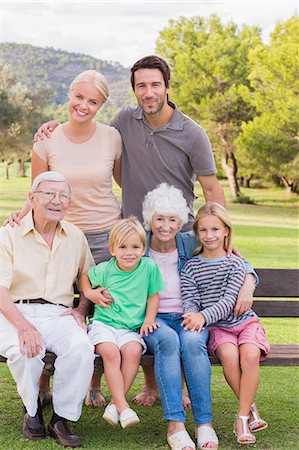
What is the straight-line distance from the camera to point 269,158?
31.1 meters

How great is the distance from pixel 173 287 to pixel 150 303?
0.22m

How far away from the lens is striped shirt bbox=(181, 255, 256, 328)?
13.7 ft

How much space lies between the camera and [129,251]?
13.7 ft

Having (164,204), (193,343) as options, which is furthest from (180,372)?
(164,204)

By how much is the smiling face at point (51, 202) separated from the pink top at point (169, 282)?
1.88 feet

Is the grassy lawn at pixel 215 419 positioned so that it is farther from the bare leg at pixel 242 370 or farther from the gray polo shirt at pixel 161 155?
the gray polo shirt at pixel 161 155

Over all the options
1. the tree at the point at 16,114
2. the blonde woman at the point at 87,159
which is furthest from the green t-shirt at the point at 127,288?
the tree at the point at 16,114

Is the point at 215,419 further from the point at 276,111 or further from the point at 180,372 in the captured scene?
the point at 276,111

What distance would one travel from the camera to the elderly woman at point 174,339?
3873 mm

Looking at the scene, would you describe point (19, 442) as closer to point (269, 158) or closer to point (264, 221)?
point (264, 221)

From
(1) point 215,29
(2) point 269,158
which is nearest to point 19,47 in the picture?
(1) point 215,29

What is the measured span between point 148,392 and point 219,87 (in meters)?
35.2

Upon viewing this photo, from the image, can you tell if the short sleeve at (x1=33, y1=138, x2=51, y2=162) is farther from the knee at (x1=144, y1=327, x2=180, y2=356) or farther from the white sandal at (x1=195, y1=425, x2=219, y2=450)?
the white sandal at (x1=195, y1=425, x2=219, y2=450)

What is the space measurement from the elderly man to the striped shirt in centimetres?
54
